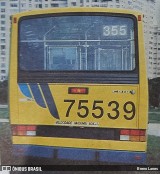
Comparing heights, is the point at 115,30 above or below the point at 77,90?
above

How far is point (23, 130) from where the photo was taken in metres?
3.61

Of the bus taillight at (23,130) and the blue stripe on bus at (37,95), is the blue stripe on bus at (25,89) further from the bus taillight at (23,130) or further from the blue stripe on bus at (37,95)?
the bus taillight at (23,130)

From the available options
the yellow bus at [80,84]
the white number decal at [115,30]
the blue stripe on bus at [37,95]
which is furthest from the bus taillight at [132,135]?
the white number decal at [115,30]

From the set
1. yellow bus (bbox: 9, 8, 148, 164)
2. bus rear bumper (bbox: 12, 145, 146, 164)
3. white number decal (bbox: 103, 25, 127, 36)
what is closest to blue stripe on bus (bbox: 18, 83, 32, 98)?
yellow bus (bbox: 9, 8, 148, 164)

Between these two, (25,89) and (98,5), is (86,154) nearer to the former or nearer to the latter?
(25,89)

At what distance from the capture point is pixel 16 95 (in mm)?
3572

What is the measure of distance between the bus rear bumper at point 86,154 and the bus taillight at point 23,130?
12cm

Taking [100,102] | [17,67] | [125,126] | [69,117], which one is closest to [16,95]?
[17,67]

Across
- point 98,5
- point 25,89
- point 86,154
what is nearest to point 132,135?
point 86,154

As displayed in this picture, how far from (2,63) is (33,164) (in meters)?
0.96

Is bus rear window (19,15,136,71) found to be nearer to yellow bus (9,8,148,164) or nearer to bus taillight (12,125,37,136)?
yellow bus (9,8,148,164)

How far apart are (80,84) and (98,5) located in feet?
2.34

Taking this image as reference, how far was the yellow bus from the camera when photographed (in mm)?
3488

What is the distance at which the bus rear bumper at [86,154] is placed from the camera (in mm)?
3543
